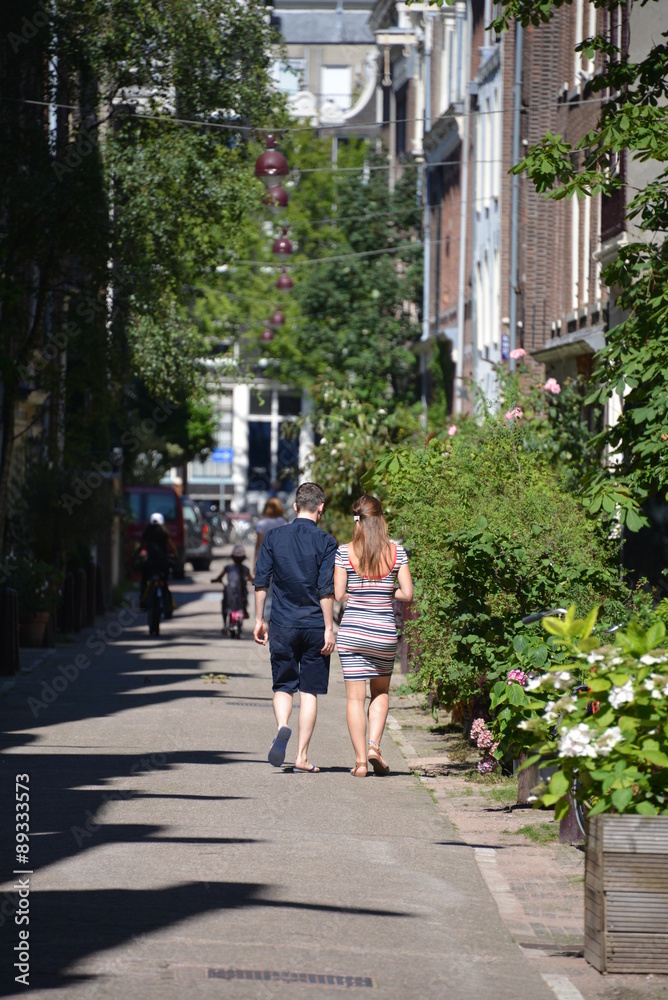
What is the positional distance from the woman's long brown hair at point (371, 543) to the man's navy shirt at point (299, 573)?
22 cm

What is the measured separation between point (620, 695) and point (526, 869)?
231cm

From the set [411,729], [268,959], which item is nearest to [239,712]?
[411,729]

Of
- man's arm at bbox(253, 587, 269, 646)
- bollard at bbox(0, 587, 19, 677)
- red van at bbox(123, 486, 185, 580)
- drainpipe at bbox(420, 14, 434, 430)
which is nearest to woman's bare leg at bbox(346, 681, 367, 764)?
man's arm at bbox(253, 587, 269, 646)

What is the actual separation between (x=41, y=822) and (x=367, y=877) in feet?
6.85

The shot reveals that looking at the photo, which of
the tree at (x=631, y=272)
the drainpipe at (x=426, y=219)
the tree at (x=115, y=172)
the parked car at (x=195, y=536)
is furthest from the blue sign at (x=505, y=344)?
the parked car at (x=195, y=536)

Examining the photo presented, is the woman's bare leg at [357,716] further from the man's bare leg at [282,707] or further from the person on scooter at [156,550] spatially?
the person on scooter at [156,550]

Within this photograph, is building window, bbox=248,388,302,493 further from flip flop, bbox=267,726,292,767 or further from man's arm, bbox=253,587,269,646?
flip flop, bbox=267,726,292,767

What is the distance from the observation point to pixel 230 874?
7.68 meters

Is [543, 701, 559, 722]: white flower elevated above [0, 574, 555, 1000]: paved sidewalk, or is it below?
above

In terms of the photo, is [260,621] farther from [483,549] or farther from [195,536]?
[195,536]

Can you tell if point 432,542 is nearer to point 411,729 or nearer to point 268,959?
point 411,729

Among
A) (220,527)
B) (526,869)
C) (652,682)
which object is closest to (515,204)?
(526,869)

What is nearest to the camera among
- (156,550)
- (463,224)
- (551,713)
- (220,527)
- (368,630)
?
(551,713)

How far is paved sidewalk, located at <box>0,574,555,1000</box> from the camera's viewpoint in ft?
19.7
